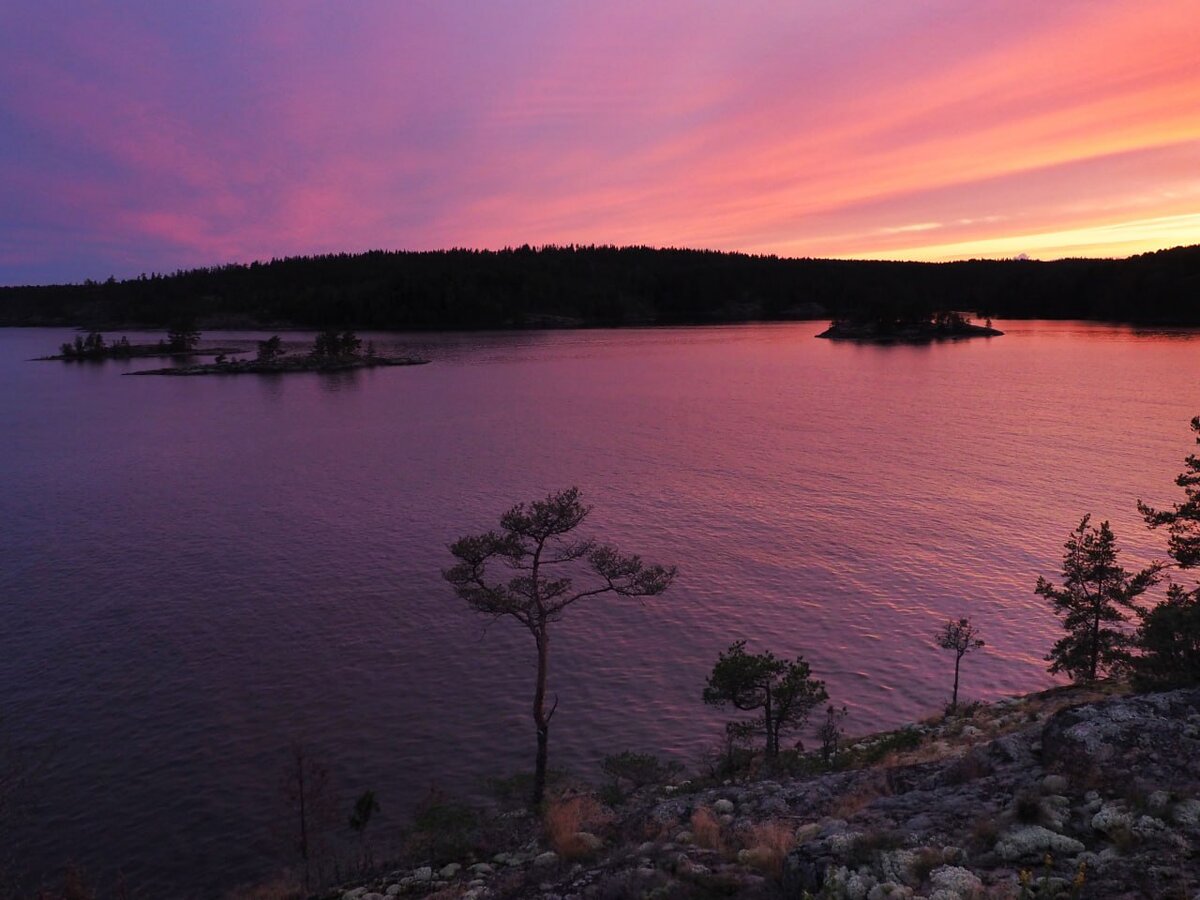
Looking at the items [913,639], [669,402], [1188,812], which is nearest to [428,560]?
[913,639]

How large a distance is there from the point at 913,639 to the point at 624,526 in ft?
72.9

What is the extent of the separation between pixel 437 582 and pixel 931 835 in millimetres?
35739

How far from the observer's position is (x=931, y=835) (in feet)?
45.0

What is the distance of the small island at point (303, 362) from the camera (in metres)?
170

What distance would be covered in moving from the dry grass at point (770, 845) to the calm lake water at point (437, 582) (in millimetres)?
12720

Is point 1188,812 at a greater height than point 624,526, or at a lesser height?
greater

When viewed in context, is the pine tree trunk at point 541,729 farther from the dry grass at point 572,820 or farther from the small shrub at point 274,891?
the small shrub at point 274,891

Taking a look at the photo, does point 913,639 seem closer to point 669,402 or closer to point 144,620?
point 144,620

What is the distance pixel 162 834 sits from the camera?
80.2ft

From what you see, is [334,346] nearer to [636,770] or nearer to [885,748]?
[636,770]

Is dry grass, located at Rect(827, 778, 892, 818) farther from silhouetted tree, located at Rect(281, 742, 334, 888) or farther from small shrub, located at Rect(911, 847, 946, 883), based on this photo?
silhouetted tree, located at Rect(281, 742, 334, 888)

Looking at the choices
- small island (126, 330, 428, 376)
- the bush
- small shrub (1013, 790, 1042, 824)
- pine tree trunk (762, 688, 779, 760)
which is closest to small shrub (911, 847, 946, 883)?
small shrub (1013, 790, 1042, 824)

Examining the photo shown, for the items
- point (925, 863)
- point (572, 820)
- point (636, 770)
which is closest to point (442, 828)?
point (572, 820)

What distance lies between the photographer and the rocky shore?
37.4 ft
